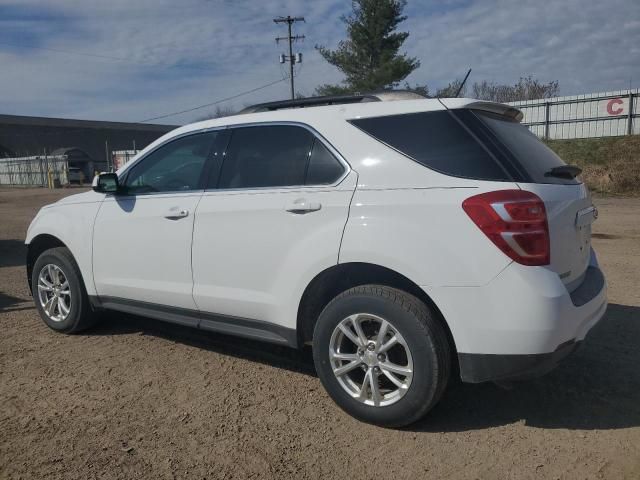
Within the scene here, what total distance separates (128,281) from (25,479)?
183 centimetres

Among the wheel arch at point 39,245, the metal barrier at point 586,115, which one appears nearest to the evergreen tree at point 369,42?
the metal barrier at point 586,115

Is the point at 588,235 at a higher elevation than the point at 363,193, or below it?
below

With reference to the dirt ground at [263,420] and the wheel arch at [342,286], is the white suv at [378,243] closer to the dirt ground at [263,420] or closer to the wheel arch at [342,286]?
the wheel arch at [342,286]

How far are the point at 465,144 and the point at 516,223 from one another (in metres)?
0.55

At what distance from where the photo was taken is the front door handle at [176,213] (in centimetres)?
400

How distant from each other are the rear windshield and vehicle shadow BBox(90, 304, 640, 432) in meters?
1.29

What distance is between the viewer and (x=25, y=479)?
2.80m

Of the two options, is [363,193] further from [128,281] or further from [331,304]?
[128,281]

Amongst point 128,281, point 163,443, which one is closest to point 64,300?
point 128,281

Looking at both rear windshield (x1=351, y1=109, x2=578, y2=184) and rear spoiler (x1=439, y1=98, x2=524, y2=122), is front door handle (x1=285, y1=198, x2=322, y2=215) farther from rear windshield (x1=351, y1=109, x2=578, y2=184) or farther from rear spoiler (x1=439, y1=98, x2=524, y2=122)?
rear spoiler (x1=439, y1=98, x2=524, y2=122)

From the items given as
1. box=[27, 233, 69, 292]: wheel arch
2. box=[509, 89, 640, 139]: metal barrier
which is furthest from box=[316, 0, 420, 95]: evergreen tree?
box=[27, 233, 69, 292]: wheel arch

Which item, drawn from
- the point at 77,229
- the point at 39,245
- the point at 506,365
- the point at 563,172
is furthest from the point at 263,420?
the point at 39,245

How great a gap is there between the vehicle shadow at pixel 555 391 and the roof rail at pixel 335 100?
190cm

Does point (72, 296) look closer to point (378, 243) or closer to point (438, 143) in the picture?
point (378, 243)
